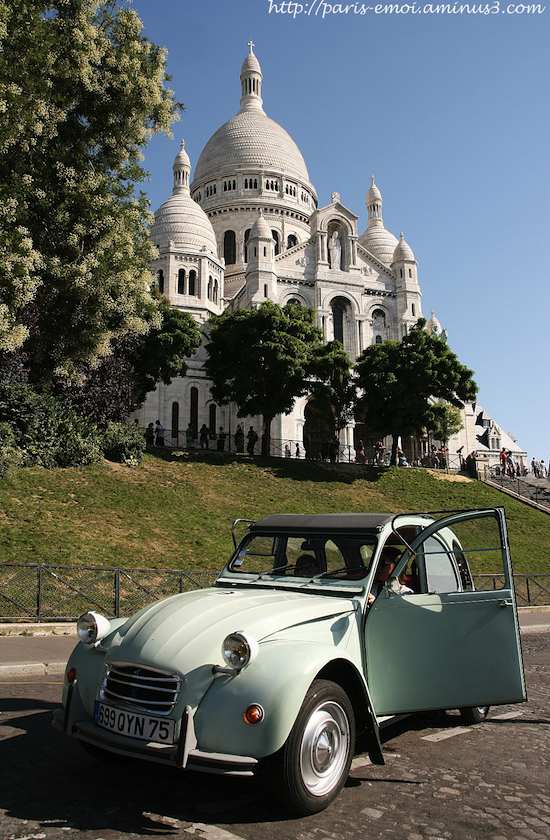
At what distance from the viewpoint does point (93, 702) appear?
3.99 metres

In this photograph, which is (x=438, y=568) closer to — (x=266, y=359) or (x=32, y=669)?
(x=32, y=669)

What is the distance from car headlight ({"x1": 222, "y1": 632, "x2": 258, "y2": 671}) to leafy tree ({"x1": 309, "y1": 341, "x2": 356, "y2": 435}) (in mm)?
32511

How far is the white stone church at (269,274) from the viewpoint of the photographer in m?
48.2

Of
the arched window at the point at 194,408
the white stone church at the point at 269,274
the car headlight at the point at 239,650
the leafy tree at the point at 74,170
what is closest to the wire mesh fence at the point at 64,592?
the leafy tree at the point at 74,170

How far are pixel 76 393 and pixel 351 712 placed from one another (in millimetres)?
22653

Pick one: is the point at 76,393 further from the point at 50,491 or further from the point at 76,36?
the point at 76,36

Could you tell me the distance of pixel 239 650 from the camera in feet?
11.9

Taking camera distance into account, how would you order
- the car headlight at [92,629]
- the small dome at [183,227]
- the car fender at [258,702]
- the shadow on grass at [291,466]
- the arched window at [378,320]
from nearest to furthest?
the car fender at [258,702], the car headlight at [92,629], the shadow on grass at [291,466], the small dome at [183,227], the arched window at [378,320]

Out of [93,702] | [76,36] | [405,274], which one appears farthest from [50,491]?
[405,274]

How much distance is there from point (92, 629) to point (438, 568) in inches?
114

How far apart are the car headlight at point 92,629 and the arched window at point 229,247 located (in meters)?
60.2

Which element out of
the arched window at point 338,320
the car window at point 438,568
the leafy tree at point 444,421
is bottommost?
the car window at point 438,568

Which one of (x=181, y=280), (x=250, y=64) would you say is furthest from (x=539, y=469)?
(x=250, y=64)

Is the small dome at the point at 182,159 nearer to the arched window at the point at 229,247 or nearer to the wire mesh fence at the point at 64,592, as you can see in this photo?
the arched window at the point at 229,247
